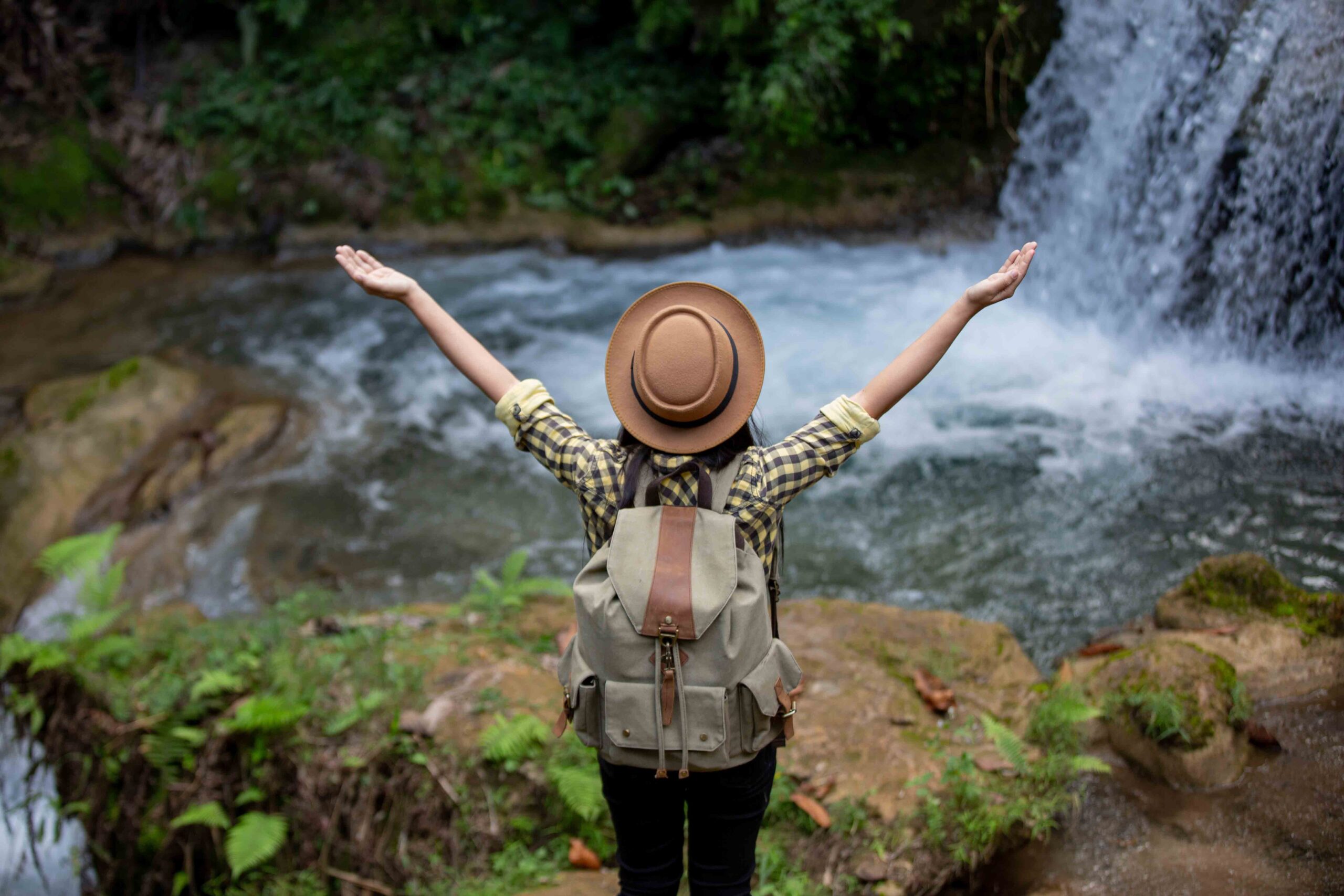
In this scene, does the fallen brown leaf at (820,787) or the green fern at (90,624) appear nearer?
the fallen brown leaf at (820,787)

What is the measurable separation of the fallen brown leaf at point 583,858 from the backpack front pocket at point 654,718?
1615 millimetres

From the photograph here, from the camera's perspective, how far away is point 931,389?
804 centimetres

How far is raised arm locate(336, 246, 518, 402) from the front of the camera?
8.37ft

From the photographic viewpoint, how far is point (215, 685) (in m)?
4.35

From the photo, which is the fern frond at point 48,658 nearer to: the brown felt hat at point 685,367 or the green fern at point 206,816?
the green fern at point 206,816

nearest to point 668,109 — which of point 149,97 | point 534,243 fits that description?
Result: point 534,243

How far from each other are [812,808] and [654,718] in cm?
152

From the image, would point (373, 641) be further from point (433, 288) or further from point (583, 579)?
point (433, 288)

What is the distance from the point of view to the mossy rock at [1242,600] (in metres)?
4.16

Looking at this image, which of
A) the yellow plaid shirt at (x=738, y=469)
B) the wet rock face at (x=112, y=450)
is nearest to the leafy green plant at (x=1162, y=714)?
the yellow plaid shirt at (x=738, y=469)

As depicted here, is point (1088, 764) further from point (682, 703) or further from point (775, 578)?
point (682, 703)

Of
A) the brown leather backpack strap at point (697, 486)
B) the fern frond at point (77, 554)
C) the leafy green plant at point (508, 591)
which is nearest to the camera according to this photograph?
the brown leather backpack strap at point (697, 486)

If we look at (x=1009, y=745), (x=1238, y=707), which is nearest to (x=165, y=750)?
(x=1009, y=745)

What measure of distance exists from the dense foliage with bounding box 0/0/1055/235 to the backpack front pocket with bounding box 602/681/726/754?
8.65 m
